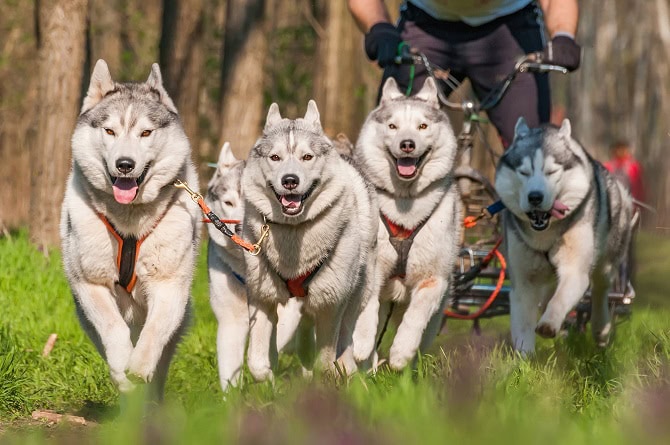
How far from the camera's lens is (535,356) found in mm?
6715

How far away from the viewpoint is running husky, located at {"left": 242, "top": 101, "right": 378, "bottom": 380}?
5.81 metres

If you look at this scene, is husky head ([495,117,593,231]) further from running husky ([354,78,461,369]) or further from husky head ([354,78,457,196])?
husky head ([354,78,457,196])

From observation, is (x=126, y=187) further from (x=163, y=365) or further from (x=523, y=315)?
(x=523, y=315)

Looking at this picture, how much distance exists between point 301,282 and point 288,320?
0.70m

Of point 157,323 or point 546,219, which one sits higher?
point 546,219

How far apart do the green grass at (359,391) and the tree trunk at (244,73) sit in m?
4.26

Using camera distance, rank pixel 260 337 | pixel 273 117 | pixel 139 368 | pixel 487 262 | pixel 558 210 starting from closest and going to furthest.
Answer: pixel 139 368 → pixel 260 337 → pixel 273 117 → pixel 558 210 → pixel 487 262

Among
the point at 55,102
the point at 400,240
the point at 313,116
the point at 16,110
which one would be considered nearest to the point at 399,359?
the point at 400,240

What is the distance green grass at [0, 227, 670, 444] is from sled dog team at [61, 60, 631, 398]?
1.12ft

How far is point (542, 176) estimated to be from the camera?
7.34 metres

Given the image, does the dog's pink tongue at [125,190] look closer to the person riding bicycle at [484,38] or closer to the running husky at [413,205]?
the running husky at [413,205]

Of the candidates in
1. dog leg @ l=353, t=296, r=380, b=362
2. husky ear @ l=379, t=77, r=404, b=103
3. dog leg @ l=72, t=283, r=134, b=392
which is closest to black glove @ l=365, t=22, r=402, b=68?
husky ear @ l=379, t=77, r=404, b=103

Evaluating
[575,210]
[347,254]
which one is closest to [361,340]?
[347,254]

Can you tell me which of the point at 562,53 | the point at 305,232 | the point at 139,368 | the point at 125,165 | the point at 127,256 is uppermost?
the point at 562,53
